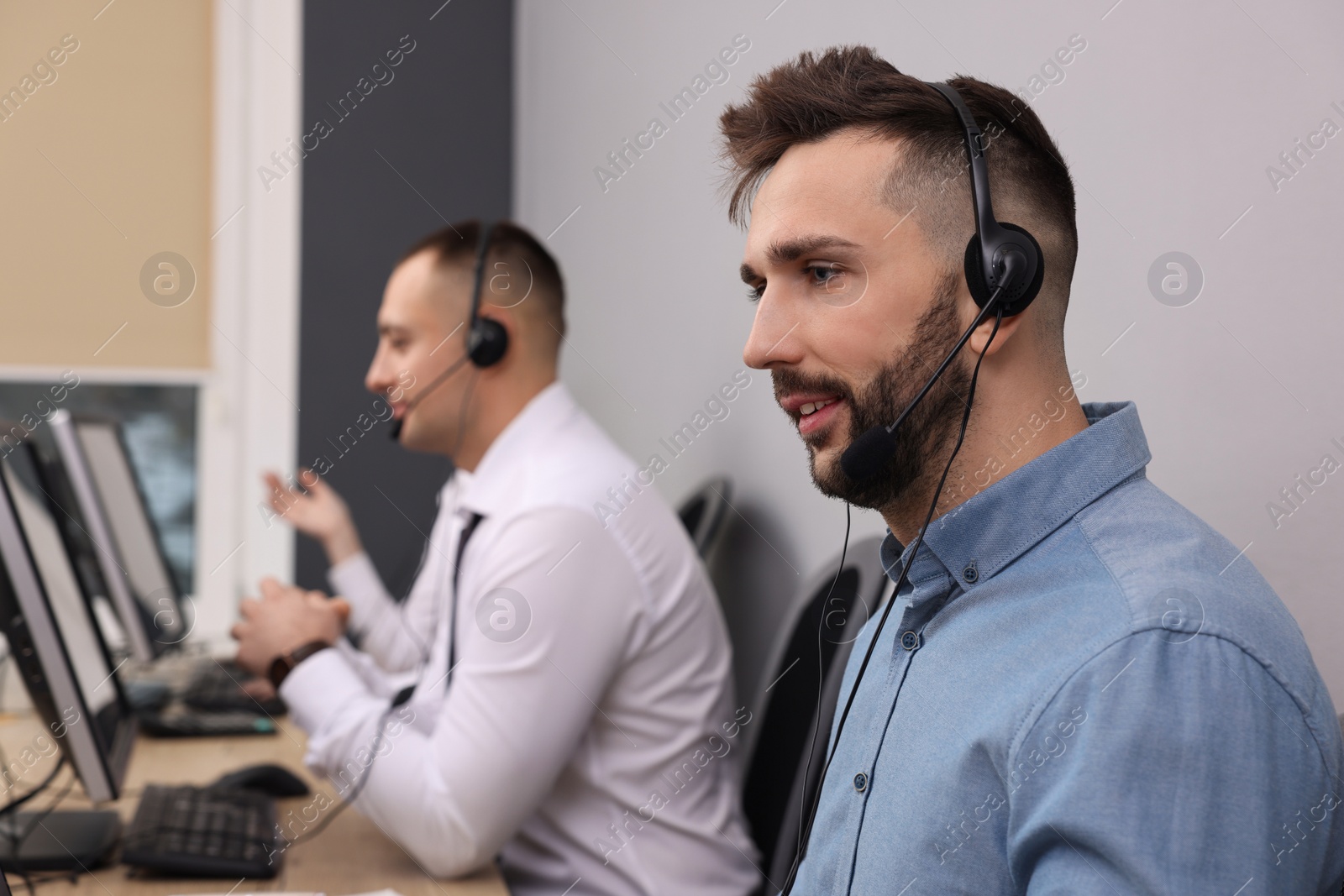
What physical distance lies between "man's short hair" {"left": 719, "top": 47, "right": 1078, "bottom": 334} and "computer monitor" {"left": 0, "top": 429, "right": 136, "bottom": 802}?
0.87m

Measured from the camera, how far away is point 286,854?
1.28 metres

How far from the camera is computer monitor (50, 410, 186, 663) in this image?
5.83ft

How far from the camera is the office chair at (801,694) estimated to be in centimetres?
116

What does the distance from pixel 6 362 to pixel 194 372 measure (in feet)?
1.59

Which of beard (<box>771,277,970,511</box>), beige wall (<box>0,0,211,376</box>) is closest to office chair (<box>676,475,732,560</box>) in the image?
beard (<box>771,277,970,511</box>)

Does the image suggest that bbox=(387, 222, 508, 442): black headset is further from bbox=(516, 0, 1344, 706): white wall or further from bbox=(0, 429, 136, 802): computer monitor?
bbox=(0, 429, 136, 802): computer monitor

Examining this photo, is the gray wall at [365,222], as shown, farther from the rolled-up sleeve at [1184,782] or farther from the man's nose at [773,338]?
the rolled-up sleeve at [1184,782]

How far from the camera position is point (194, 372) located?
3.16 m

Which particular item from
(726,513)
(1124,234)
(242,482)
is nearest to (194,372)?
(242,482)

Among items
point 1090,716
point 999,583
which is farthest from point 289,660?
point 1090,716

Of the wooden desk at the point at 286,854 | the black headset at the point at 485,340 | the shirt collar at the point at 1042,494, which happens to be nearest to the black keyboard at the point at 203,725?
the wooden desk at the point at 286,854

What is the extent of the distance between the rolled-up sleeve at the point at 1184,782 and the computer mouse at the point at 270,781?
4.08 feet

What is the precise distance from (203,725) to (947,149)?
5.58 ft

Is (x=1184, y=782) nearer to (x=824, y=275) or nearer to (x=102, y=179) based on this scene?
(x=824, y=275)
